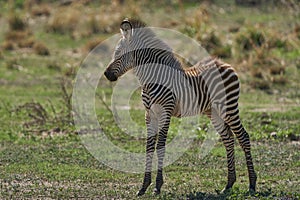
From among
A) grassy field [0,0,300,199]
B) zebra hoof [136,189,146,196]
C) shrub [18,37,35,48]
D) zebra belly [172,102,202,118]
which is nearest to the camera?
zebra hoof [136,189,146,196]

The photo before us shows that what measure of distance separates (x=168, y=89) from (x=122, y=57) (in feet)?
2.73

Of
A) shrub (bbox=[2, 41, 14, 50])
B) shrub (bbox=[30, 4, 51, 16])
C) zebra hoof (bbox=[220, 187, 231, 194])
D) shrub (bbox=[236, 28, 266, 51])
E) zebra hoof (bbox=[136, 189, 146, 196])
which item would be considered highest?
zebra hoof (bbox=[220, 187, 231, 194])

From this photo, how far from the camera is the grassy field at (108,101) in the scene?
11.4m

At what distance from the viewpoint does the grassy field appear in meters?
11.4

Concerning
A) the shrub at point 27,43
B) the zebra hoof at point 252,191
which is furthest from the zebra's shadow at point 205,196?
the shrub at point 27,43

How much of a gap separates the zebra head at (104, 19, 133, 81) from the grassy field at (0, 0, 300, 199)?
1705 mm

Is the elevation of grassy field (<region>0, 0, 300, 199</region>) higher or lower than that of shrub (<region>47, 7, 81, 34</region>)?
higher

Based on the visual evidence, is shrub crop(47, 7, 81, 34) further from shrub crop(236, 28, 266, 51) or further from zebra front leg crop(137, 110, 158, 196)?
zebra front leg crop(137, 110, 158, 196)

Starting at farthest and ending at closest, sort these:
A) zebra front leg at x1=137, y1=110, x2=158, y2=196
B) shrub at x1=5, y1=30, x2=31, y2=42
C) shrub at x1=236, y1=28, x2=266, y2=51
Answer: shrub at x1=5, y1=30, x2=31, y2=42 < shrub at x1=236, y1=28, x2=266, y2=51 < zebra front leg at x1=137, y1=110, x2=158, y2=196

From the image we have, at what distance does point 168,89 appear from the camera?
36.3 ft

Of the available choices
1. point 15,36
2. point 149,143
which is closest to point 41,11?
point 15,36

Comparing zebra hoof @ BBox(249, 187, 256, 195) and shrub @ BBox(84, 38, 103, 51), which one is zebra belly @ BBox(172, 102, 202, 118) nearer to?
zebra hoof @ BBox(249, 187, 256, 195)

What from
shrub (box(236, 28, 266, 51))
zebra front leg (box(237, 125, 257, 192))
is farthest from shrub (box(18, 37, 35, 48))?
zebra front leg (box(237, 125, 257, 192))

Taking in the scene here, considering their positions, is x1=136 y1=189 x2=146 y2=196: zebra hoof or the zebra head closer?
x1=136 y1=189 x2=146 y2=196: zebra hoof
